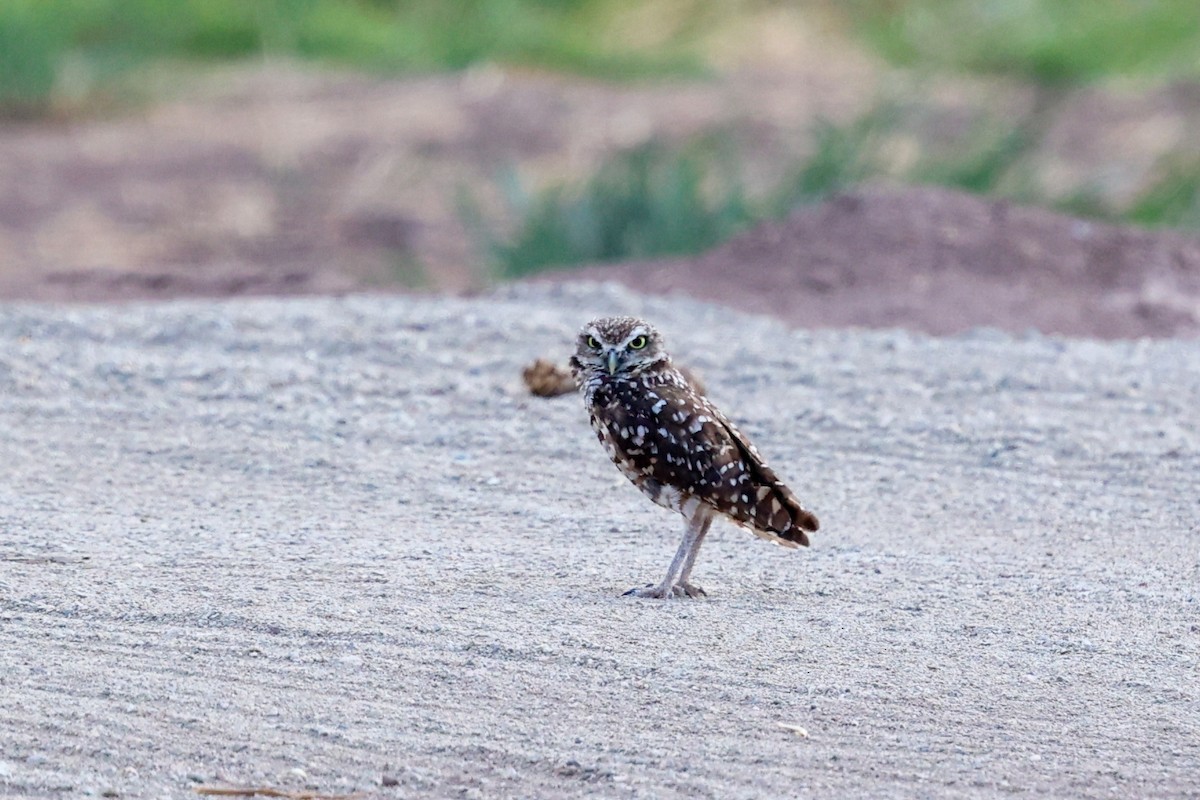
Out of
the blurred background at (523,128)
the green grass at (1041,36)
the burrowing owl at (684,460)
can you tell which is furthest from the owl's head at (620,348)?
the green grass at (1041,36)

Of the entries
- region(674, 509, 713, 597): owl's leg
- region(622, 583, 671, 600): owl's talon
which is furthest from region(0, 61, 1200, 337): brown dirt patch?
region(622, 583, 671, 600): owl's talon

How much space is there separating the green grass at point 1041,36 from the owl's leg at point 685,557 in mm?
16596

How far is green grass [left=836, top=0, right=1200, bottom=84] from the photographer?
2183 centimetres

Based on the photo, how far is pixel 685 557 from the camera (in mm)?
6008

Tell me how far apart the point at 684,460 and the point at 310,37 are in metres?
16.2

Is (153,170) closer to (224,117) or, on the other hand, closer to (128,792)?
(224,117)

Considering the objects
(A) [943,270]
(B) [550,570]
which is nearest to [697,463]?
(B) [550,570]

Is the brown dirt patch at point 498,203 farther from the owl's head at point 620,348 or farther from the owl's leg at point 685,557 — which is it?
the owl's leg at point 685,557

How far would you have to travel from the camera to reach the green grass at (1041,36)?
2183 cm

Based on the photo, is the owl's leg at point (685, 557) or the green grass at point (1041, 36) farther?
the green grass at point (1041, 36)

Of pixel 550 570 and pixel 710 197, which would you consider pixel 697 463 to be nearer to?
pixel 550 570

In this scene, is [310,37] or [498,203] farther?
[310,37]

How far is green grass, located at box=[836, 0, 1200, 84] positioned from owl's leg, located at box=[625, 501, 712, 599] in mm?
16596

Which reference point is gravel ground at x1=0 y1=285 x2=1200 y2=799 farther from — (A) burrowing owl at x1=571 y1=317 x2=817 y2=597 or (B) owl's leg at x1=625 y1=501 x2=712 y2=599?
(A) burrowing owl at x1=571 y1=317 x2=817 y2=597
